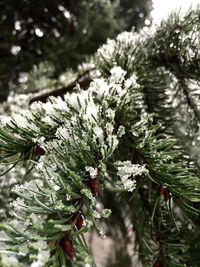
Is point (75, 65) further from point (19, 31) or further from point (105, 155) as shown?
point (105, 155)

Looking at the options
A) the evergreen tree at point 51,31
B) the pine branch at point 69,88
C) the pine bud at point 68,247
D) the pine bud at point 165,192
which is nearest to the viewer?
the pine bud at point 68,247

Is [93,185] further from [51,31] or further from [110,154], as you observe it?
[51,31]

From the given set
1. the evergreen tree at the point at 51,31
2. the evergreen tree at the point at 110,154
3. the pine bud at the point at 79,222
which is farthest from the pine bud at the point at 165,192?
the evergreen tree at the point at 51,31

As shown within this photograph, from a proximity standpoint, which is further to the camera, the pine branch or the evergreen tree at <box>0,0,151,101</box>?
the evergreen tree at <box>0,0,151,101</box>

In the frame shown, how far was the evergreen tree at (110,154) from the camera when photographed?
0.34 meters

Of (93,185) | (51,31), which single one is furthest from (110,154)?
(51,31)

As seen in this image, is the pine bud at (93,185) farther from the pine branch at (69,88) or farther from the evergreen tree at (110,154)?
the pine branch at (69,88)

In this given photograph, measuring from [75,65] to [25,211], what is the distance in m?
1.88

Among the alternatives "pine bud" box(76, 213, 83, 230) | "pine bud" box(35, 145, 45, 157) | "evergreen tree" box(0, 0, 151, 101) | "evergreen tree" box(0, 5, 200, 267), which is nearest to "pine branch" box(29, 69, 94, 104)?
"evergreen tree" box(0, 5, 200, 267)

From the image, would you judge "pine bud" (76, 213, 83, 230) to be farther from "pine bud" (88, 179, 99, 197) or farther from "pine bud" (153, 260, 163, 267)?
"pine bud" (153, 260, 163, 267)

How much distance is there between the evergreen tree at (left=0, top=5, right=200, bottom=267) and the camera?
0.34 metres

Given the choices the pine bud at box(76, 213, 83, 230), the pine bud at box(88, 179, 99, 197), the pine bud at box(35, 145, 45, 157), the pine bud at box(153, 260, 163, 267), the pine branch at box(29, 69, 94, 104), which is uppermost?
the pine branch at box(29, 69, 94, 104)

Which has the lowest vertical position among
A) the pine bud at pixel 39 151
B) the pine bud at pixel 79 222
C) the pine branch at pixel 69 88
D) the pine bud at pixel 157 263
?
the pine bud at pixel 157 263

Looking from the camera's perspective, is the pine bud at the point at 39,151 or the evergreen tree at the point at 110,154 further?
the pine bud at the point at 39,151
